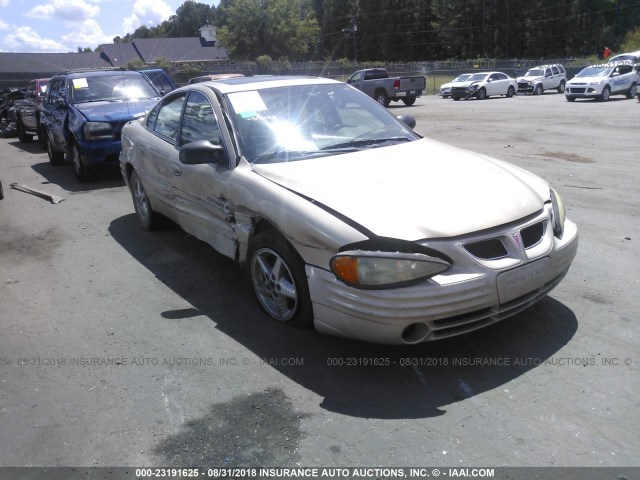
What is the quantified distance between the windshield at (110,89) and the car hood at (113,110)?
27cm

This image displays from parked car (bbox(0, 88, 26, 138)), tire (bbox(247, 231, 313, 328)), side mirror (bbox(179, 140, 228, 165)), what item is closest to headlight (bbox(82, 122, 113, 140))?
side mirror (bbox(179, 140, 228, 165))

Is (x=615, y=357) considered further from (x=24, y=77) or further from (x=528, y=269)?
(x=24, y=77)

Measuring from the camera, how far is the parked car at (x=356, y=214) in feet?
10.7

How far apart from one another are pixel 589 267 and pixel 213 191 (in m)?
3.12

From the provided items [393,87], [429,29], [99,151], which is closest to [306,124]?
[99,151]

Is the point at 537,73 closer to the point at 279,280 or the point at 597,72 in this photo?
the point at 597,72

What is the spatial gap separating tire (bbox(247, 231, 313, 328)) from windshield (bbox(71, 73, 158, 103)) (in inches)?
294

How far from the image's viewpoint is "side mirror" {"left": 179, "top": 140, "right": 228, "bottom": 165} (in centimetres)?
437

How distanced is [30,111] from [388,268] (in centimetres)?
1660

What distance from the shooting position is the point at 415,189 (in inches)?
145

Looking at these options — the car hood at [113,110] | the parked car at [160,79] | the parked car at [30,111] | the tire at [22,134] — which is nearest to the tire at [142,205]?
the car hood at [113,110]

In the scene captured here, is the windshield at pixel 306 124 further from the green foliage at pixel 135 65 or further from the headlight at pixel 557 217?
the green foliage at pixel 135 65

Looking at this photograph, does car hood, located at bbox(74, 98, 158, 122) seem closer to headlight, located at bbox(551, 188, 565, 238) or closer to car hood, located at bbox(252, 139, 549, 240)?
car hood, located at bbox(252, 139, 549, 240)

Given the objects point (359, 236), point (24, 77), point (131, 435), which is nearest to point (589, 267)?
point (359, 236)
